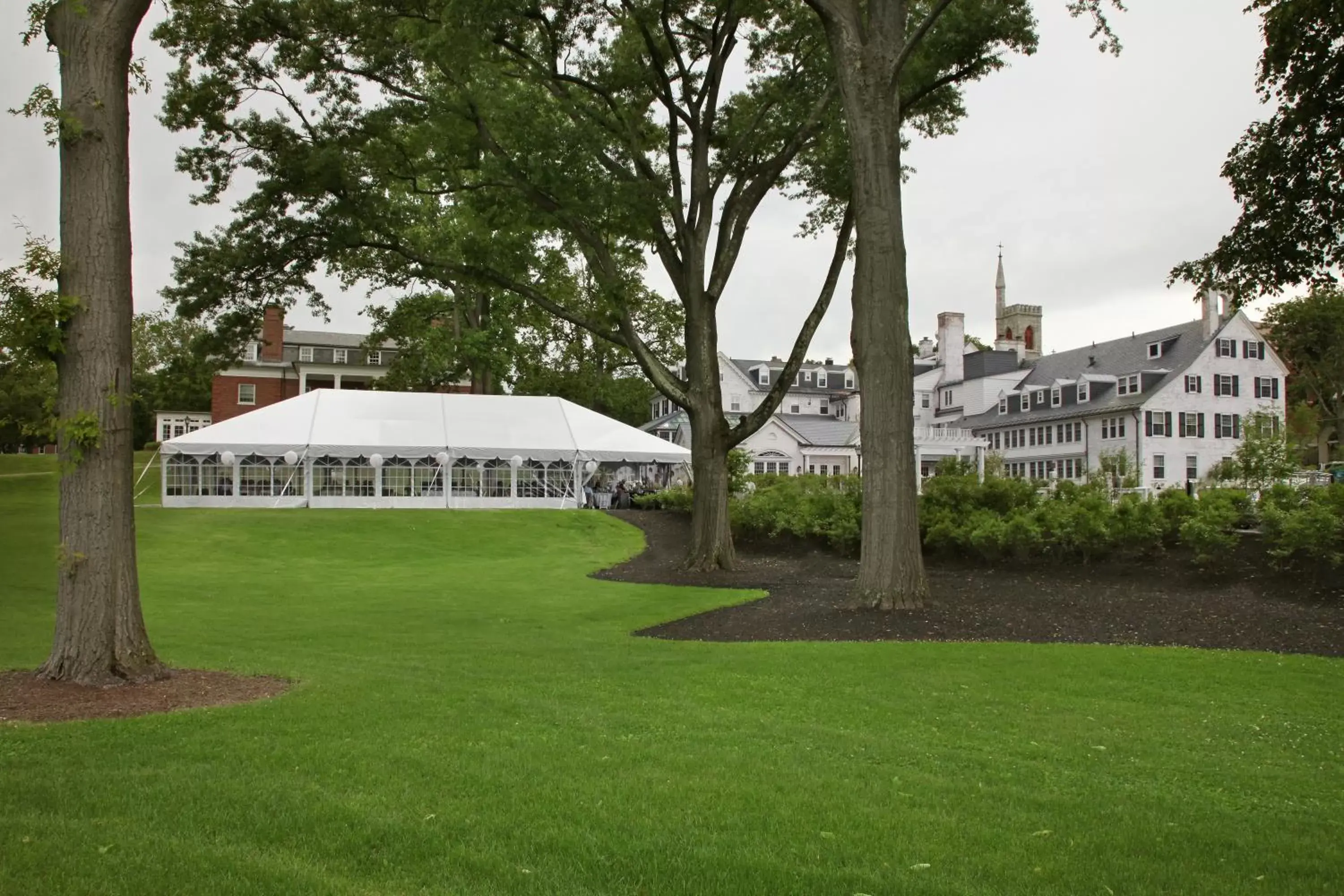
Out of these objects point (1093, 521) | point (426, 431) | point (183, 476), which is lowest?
point (1093, 521)

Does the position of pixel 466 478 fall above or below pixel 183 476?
below

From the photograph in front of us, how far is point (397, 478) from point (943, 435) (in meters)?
28.3

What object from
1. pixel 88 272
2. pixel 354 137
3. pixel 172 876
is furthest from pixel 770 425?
pixel 172 876

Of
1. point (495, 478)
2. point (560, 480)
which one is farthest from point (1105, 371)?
point (495, 478)

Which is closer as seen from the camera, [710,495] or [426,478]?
[710,495]

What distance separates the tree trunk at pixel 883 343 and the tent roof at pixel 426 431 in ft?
75.7

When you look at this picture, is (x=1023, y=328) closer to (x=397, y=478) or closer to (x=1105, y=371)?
(x=1105, y=371)

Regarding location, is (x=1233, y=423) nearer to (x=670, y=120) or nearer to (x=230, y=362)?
(x=670, y=120)

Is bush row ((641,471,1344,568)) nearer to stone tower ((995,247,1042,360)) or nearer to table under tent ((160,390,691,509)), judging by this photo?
table under tent ((160,390,691,509))

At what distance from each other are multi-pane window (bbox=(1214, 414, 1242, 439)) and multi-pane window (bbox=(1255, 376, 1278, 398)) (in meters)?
1.58

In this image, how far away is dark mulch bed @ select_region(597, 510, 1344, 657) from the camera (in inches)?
398

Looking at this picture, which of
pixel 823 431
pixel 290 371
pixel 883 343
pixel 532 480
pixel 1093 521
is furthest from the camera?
pixel 290 371

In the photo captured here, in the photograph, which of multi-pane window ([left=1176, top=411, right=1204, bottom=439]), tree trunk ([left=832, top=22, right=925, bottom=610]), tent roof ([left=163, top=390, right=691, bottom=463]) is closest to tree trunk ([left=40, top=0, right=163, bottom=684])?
tree trunk ([left=832, top=22, right=925, bottom=610])

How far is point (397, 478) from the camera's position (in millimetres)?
33688
